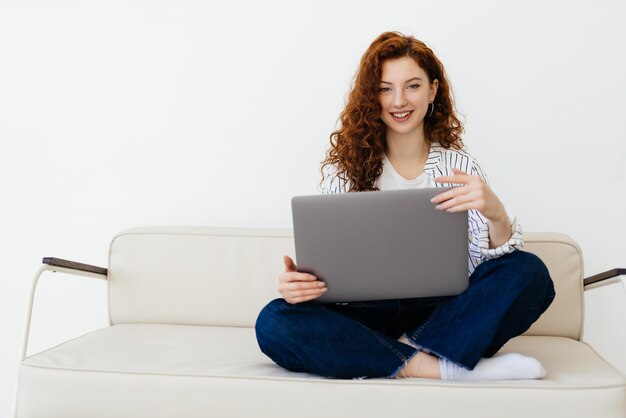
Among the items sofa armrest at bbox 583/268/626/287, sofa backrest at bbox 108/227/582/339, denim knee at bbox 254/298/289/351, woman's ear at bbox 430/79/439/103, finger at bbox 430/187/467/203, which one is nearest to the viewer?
finger at bbox 430/187/467/203

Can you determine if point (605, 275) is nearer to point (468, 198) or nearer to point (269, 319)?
point (468, 198)

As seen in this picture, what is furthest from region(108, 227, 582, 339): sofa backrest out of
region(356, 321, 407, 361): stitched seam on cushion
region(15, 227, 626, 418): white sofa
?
region(356, 321, 407, 361): stitched seam on cushion

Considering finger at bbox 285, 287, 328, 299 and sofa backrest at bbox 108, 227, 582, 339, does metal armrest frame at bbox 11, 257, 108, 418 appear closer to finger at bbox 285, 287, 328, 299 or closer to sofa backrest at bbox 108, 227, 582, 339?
sofa backrest at bbox 108, 227, 582, 339

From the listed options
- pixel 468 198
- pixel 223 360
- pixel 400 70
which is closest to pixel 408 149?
pixel 400 70

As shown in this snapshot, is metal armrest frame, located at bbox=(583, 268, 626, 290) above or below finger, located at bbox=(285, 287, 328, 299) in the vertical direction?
below

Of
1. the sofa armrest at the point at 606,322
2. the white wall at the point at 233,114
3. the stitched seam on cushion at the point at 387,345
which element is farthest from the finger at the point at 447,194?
the sofa armrest at the point at 606,322

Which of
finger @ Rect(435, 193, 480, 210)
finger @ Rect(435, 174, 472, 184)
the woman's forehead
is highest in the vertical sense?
the woman's forehead

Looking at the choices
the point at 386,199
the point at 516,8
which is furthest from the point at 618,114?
the point at 386,199

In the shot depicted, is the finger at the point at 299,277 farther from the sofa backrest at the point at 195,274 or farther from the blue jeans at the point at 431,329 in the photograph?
the sofa backrest at the point at 195,274

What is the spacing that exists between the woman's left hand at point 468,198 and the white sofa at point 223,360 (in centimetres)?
42

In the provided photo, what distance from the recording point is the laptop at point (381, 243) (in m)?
1.67

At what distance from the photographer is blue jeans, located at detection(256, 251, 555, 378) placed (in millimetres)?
1787

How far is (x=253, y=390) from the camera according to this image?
179cm

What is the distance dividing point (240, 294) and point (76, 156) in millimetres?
986
